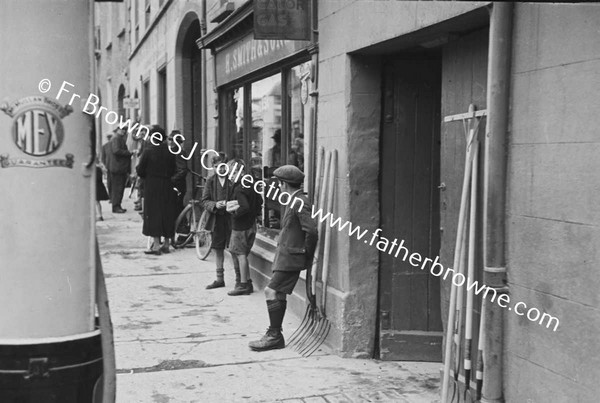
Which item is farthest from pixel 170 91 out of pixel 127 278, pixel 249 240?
pixel 249 240

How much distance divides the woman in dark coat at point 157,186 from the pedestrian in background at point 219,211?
1940 millimetres

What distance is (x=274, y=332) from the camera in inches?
260

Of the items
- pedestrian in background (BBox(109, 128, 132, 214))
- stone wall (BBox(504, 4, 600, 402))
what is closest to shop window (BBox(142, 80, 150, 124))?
pedestrian in background (BBox(109, 128, 132, 214))

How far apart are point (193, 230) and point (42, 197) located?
9671mm

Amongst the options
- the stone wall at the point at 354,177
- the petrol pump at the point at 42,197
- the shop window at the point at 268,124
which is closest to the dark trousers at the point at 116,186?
the shop window at the point at 268,124

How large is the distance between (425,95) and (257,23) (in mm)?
1846

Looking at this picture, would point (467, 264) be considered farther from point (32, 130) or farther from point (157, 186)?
point (157, 186)

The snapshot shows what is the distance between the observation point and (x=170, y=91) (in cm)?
1675

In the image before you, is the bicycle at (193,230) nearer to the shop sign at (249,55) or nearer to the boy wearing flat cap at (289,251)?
the shop sign at (249,55)

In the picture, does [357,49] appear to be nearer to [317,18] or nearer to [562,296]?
[317,18]

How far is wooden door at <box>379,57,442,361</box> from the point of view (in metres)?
6.21

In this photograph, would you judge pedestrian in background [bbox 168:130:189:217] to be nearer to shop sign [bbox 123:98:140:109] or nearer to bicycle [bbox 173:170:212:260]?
bicycle [bbox 173:170:212:260]

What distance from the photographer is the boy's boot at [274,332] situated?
6.55 metres

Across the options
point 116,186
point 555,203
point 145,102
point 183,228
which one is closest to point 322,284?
point 555,203
